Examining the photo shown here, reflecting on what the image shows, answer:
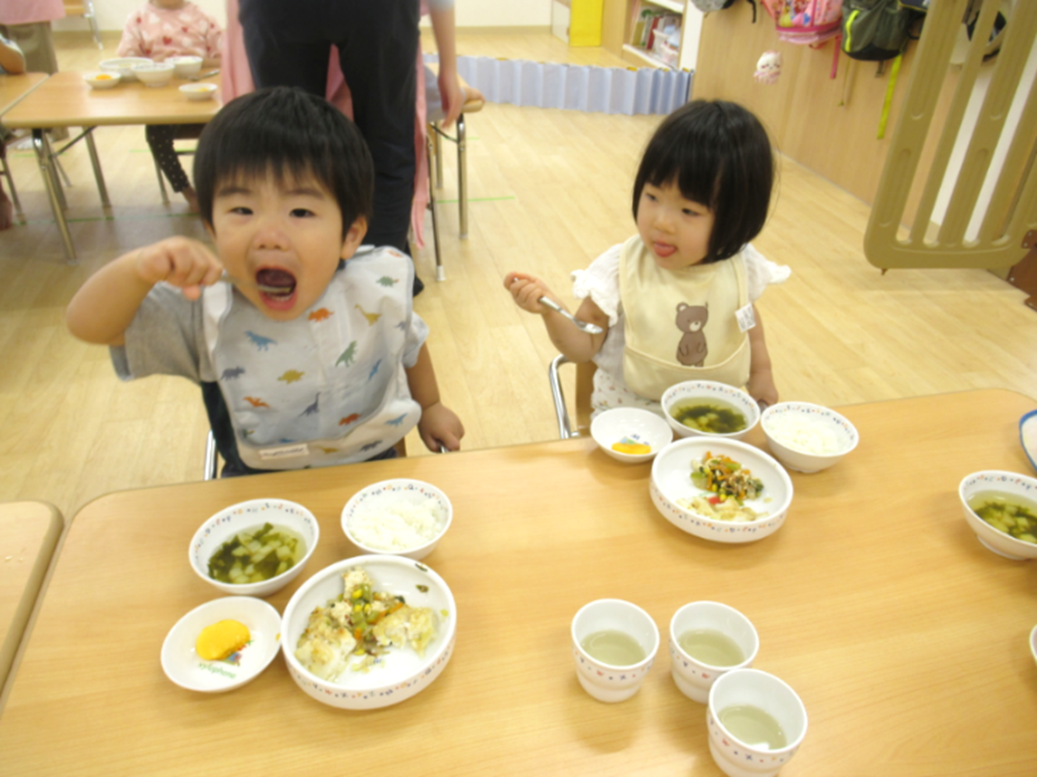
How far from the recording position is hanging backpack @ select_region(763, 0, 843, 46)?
141 inches

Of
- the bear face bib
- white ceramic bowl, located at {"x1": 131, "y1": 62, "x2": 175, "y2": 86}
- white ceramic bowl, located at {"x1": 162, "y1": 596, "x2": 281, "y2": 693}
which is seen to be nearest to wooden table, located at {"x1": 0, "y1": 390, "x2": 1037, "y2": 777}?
white ceramic bowl, located at {"x1": 162, "y1": 596, "x2": 281, "y2": 693}

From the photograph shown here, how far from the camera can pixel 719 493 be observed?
95cm

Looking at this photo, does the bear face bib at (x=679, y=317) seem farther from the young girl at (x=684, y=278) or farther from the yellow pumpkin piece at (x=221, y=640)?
the yellow pumpkin piece at (x=221, y=640)

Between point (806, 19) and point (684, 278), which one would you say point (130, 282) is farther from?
point (806, 19)

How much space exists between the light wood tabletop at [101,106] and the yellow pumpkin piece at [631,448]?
2.23 metres

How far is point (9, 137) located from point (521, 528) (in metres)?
3.57

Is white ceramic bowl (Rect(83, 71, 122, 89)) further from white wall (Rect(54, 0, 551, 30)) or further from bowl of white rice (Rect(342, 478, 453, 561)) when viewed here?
white wall (Rect(54, 0, 551, 30))

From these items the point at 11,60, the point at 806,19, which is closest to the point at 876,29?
the point at 806,19

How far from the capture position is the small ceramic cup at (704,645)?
67 centimetres

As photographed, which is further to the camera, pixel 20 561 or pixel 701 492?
pixel 701 492

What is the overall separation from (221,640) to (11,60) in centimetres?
346

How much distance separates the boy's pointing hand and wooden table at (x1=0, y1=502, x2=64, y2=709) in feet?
1.08

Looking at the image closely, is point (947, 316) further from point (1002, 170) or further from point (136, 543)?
point (136, 543)

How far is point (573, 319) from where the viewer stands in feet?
4.23
